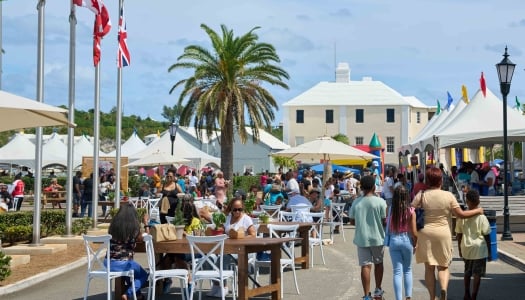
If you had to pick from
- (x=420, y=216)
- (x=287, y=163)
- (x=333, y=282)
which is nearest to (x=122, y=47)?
(x=333, y=282)

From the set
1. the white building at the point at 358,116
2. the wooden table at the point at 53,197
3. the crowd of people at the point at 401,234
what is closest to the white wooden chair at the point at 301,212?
the crowd of people at the point at 401,234

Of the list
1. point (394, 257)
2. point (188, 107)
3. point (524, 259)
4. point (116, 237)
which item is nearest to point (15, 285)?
point (116, 237)

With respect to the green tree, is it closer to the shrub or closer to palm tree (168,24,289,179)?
palm tree (168,24,289,179)

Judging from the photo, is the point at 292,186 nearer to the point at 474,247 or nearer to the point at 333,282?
the point at 333,282

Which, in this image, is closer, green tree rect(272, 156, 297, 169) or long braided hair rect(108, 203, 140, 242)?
long braided hair rect(108, 203, 140, 242)

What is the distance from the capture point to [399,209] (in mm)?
10641

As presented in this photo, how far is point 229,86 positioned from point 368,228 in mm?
27849

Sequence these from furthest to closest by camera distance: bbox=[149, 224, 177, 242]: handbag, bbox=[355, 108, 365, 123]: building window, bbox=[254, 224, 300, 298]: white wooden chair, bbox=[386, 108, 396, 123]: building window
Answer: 1. bbox=[355, 108, 365, 123]: building window
2. bbox=[386, 108, 396, 123]: building window
3. bbox=[254, 224, 300, 298]: white wooden chair
4. bbox=[149, 224, 177, 242]: handbag

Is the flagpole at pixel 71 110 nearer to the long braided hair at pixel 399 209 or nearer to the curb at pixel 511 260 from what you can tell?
the curb at pixel 511 260

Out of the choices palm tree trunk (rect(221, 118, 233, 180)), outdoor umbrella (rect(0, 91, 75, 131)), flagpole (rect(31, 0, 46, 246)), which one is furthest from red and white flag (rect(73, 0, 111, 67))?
palm tree trunk (rect(221, 118, 233, 180))

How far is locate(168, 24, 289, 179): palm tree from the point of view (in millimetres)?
38438

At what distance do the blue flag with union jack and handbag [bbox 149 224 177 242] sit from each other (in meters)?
14.7

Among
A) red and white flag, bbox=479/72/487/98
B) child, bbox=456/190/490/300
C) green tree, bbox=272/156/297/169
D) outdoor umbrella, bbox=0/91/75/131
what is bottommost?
child, bbox=456/190/490/300

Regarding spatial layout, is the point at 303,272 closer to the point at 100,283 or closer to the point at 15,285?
the point at 100,283
